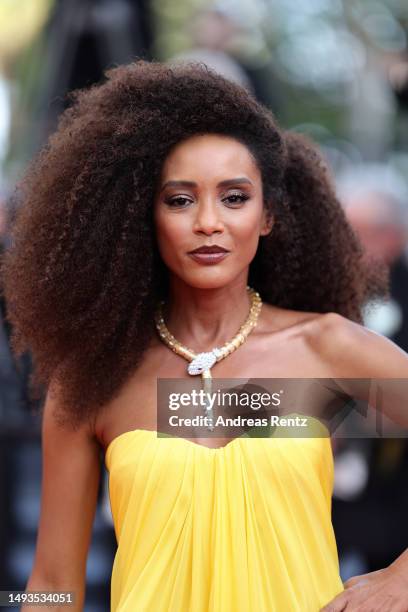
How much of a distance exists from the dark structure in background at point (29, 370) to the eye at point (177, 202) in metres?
0.89

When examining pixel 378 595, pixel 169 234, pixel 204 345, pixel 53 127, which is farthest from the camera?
pixel 53 127

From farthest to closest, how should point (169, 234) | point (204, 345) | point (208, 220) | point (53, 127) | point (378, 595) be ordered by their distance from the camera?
point (53, 127) → point (204, 345) → point (169, 234) → point (208, 220) → point (378, 595)

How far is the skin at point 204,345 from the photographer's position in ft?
9.29

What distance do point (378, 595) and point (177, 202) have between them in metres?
1.09

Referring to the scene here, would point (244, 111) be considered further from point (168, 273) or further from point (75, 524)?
point (75, 524)

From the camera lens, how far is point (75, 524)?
9.96ft

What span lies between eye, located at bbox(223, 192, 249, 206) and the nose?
6cm

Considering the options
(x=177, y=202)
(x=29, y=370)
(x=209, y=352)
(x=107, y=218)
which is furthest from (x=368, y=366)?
(x=29, y=370)

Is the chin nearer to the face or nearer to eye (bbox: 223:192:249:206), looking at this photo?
the face

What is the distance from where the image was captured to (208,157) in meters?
2.87

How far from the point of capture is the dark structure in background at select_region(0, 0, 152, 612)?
518 cm

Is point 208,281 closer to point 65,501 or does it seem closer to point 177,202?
point 177,202

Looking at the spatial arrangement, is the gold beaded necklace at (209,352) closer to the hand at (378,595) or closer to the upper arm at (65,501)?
Result: the upper arm at (65,501)

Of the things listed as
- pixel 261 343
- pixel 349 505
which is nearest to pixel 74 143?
pixel 261 343
